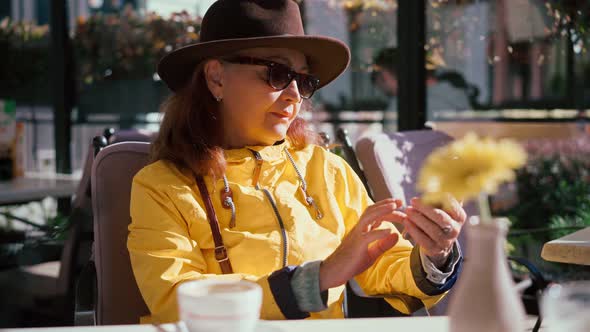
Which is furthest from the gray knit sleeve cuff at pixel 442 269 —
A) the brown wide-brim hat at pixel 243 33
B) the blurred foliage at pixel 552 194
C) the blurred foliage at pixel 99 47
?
the blurred foliage at pixel 99 47

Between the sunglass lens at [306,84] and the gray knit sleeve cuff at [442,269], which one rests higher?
the sunglass lens at [306,84]

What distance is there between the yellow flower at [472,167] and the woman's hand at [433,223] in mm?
634

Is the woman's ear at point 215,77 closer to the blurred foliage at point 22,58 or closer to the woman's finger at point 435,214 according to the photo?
the woman's finger at point 435,214

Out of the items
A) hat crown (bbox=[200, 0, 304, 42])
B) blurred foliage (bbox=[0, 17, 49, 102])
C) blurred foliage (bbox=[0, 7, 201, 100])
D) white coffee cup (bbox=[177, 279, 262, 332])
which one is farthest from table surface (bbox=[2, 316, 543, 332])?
blurred foliage (bbox=[0, 17, 49, 102])

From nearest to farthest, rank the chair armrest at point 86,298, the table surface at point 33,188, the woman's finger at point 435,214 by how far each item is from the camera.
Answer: the woman's finger at point 435,214, the chair armrest at point 86,298, the table surface at point 33,188

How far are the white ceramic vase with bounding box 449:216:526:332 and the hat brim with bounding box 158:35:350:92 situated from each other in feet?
4.04

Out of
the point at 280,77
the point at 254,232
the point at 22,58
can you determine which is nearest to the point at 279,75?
the point at 280,77

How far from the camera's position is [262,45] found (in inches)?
84.0

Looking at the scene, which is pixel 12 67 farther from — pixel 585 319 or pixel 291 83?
pixel 585 319

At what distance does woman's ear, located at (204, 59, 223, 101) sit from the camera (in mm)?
2219

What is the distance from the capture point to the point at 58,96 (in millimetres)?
5762

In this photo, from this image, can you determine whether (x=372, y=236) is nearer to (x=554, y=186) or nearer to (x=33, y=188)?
(x=33, y=188)

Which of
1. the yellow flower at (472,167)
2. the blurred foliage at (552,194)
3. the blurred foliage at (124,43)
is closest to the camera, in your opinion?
the yellow flower at (472,167)

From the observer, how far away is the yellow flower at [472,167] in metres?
0.93
